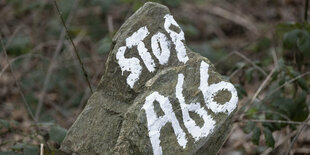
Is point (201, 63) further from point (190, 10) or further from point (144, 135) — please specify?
point (190, 10)

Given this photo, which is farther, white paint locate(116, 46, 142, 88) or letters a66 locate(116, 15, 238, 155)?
white paint locate(116, 46, 142, 88)

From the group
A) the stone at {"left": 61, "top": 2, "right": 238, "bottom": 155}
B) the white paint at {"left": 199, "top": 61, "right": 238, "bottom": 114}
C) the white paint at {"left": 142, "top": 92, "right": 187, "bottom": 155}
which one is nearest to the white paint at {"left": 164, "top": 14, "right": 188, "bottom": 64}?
the stone at {"left": 61, "top": 2, "right": 238, "bottom": 155}

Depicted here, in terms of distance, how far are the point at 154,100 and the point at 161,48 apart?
11.5 inches

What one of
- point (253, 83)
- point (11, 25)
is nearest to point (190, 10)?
point (253, 83)

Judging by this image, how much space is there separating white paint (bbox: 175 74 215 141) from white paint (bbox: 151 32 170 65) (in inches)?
6.4

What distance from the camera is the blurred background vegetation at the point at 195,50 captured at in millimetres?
2514

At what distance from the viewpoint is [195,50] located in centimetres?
382

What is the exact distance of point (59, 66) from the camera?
409cm

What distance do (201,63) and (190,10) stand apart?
12.8ft

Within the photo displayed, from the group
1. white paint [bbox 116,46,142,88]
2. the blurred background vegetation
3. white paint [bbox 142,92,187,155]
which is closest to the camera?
white paint [bbox 142,92,187,155]

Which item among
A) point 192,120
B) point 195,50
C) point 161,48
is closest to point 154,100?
point 192,120

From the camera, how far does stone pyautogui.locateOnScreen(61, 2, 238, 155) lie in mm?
1741

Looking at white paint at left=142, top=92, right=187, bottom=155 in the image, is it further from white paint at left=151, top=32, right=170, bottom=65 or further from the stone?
white paint at left=151, top=32, right=170, bottom=65

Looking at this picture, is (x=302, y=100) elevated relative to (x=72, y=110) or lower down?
elevated
